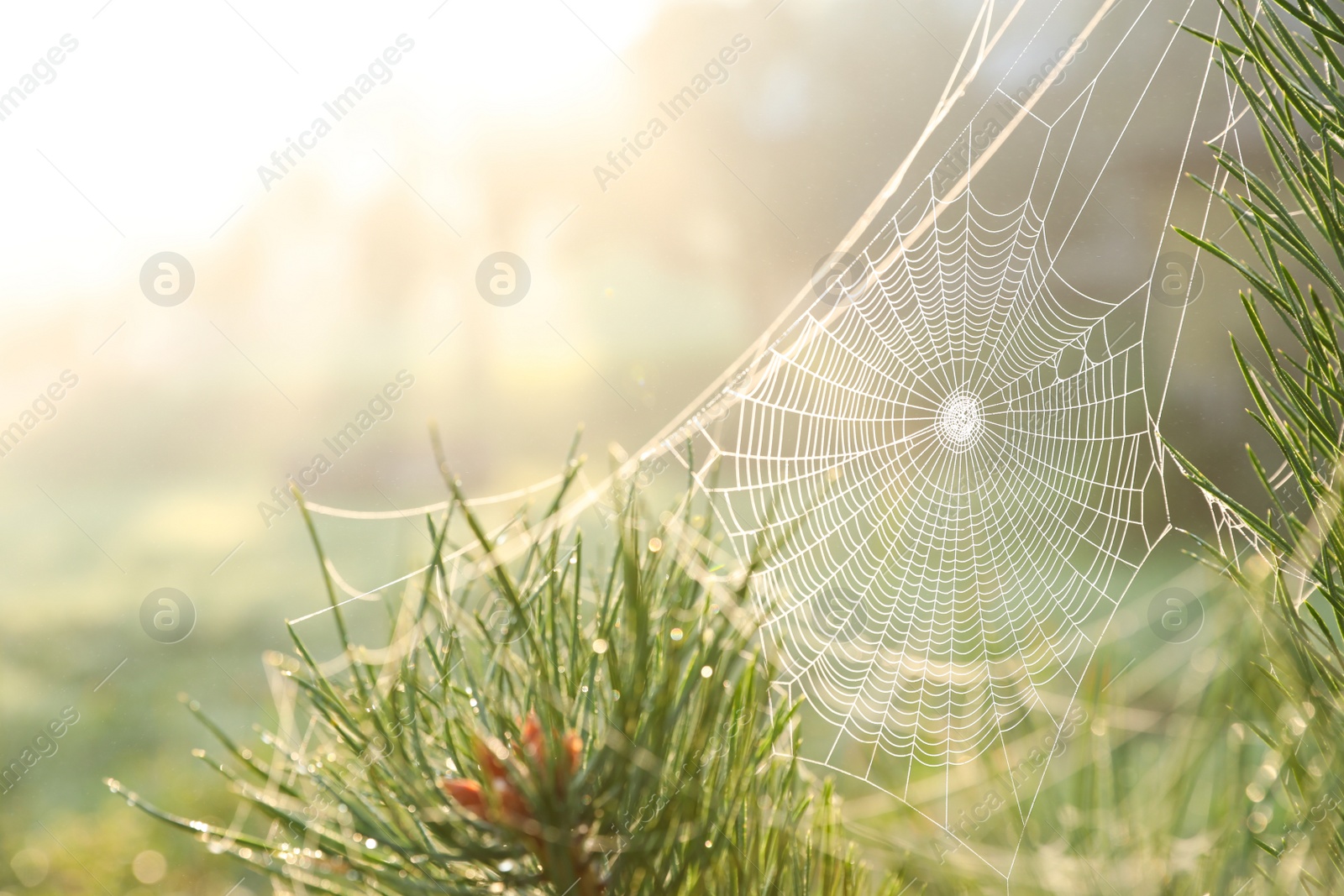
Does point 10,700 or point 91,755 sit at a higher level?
point 91,755

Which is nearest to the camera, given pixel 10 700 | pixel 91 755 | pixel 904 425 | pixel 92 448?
pixel 904 425

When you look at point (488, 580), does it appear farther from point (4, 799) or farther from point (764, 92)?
point (764, 92)

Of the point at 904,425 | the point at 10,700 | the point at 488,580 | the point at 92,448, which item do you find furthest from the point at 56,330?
the point at 488,580
